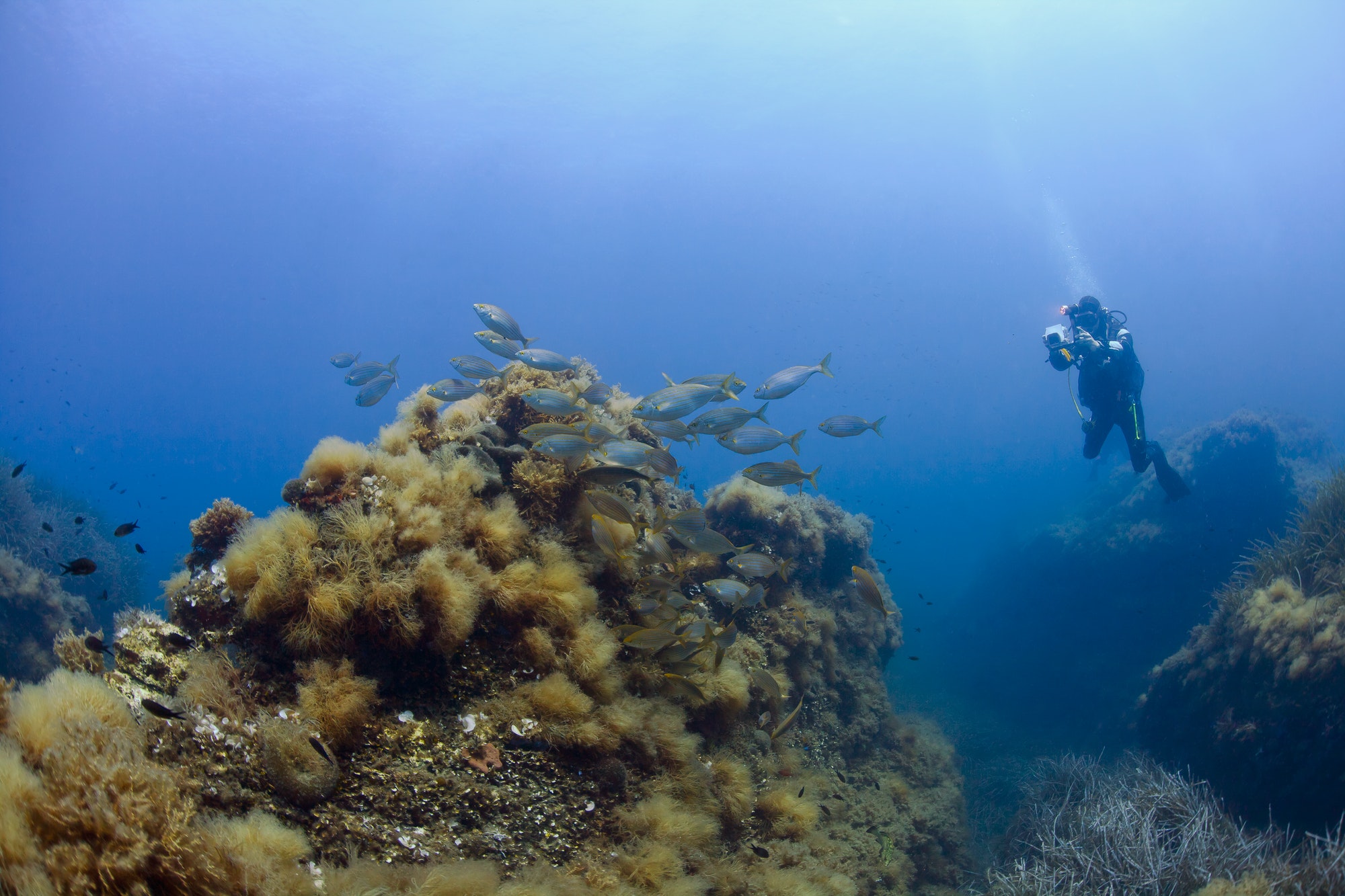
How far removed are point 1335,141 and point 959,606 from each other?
360 feet

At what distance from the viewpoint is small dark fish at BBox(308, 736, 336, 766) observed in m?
2.86

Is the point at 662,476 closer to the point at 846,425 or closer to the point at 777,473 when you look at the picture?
the point at 777,473

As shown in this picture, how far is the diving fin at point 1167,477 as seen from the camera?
14320mm

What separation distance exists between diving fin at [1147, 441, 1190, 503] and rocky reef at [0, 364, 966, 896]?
14.3 metres

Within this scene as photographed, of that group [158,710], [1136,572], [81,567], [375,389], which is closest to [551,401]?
[158,710]

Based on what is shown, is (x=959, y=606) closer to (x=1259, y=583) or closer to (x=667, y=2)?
(x=1259, y=583)

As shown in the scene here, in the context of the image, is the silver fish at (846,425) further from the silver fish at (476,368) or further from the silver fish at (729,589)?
the silver fish at (476,368)

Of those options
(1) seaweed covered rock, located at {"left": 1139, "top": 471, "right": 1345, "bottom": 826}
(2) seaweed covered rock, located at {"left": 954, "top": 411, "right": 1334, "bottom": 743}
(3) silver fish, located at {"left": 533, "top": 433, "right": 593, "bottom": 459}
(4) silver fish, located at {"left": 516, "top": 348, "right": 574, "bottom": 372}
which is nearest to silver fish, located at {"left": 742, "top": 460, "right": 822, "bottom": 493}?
(3) silver fish, located at {"left": 533, "top": 433, "right": 593, "bottom": 459}

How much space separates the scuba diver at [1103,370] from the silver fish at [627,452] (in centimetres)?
1225

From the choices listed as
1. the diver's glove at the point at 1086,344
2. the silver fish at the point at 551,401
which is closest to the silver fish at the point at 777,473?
the silver fish at the point at 551,401

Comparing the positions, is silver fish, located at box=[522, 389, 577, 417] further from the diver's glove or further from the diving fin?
the diving fin

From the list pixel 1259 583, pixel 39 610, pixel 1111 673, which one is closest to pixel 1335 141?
pixel 1111 673

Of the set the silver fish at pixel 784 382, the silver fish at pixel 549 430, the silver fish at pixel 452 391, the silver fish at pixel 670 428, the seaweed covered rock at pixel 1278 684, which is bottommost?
the seaweed covered rock at pixel 1278 684

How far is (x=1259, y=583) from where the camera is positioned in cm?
823
